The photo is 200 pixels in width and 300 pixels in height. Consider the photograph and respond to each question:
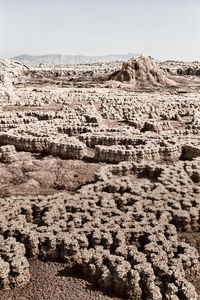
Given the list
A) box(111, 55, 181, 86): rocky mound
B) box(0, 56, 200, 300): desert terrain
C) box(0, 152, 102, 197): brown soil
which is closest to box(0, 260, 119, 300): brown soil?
box(0, 56, 200, 300): desert terrain

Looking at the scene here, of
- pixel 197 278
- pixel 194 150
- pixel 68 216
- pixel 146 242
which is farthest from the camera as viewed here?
pixel 194 150

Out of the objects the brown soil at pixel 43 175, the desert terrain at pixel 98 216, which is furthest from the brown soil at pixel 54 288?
the brown soil at pixel 43 175

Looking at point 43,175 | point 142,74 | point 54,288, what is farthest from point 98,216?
point 142,74

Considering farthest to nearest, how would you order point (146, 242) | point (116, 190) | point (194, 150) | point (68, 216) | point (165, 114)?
1. point (165, 114)
2. point (194, 150)
3. point (116, 190)
4. point (68, 216)
5. point (146, 242)

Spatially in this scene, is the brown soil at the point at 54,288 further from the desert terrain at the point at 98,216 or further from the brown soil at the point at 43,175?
the brown soil at the point at 43,175

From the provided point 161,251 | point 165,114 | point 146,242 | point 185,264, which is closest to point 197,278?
point 185,264

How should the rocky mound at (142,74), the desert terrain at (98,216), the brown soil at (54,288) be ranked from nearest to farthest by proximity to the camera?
the brown soil at (54,288) < the desert terrain at (98,216) < the rocky mound at (142,74)

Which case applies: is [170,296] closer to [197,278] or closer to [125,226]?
[197,278]
